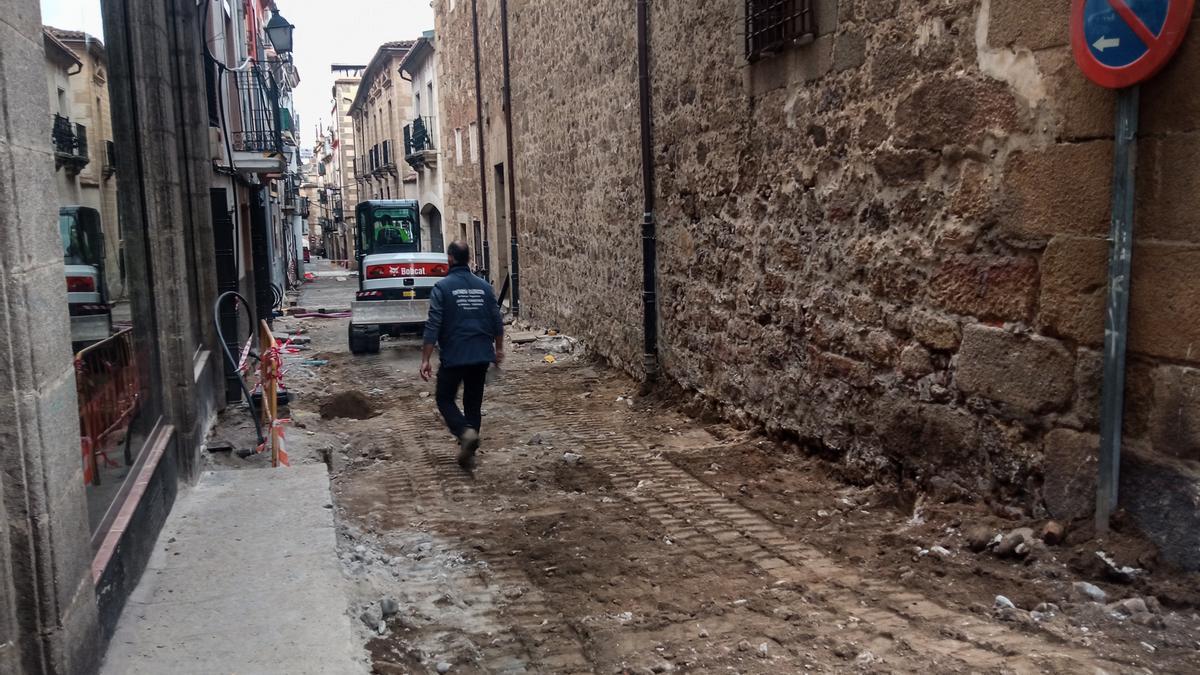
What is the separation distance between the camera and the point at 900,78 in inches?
193

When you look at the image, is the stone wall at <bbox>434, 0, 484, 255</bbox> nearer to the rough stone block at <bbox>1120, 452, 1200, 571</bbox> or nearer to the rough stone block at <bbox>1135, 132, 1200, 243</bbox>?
the rough stone block at <bbox>1135, 132, 1200, 243</bbox>

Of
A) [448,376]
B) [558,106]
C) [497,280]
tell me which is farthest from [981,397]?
[497,280]

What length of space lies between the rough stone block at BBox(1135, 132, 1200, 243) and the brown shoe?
414cm

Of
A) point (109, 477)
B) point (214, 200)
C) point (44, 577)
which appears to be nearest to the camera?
point (44, 577)

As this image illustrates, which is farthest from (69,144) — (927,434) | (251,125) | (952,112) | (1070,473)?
(251,125)

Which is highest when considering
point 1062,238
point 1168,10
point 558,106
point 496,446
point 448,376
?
point 558,106

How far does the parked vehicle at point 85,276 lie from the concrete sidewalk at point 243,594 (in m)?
0.95

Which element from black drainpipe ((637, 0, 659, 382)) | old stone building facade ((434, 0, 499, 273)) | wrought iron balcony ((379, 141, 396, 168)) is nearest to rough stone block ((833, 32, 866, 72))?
black drainpipe ((637, 0, 659, 382))

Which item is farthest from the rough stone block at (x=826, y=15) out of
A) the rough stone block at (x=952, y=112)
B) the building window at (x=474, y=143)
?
the building window at (x=474, y=143)

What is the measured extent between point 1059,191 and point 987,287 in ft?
1.89

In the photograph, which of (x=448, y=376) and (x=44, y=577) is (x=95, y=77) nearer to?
(x=44, y=577)

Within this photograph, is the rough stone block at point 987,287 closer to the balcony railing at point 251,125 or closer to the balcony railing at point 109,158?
the balcony railing at point 109,158

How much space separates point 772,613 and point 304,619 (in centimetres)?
177

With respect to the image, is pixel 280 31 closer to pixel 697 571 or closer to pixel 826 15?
pixel 826 15
